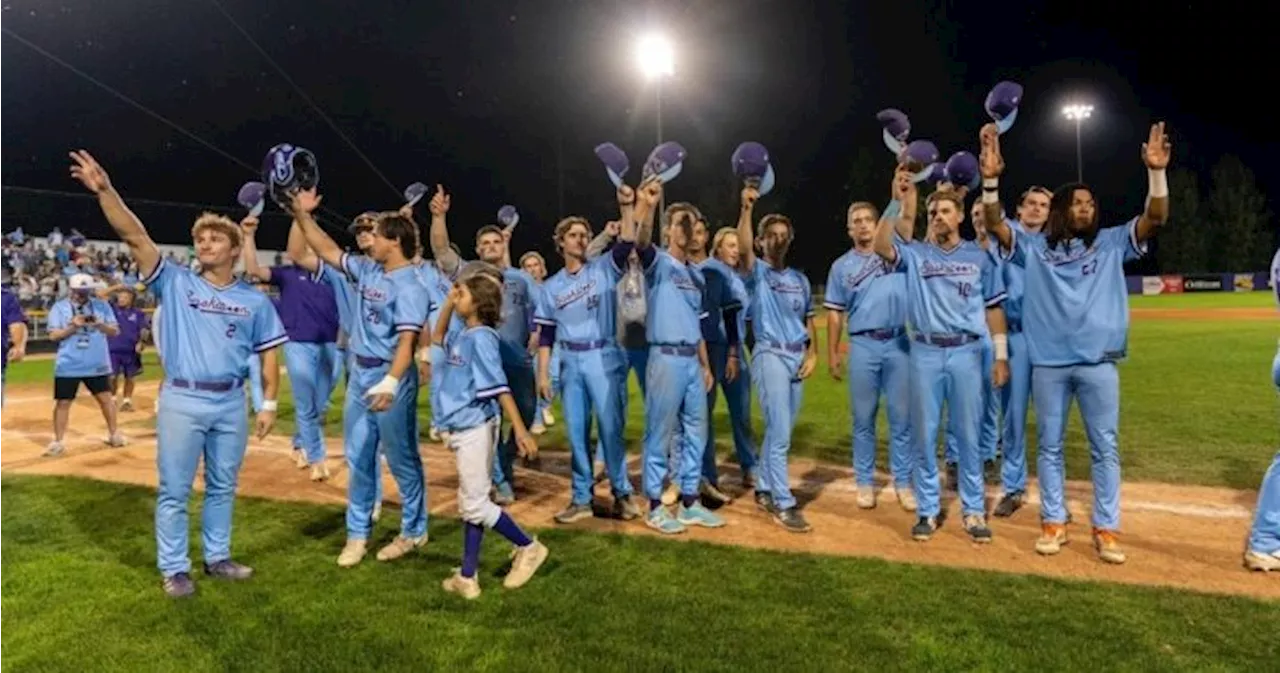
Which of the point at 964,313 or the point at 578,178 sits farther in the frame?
the point at 578,178

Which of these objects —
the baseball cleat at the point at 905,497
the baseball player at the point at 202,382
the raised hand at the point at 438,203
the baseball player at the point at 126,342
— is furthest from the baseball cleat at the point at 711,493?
the baseball player at the point at 126,342

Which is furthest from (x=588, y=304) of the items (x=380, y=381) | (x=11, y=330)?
(x=11, y=330)

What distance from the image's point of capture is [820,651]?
3514 millimetres

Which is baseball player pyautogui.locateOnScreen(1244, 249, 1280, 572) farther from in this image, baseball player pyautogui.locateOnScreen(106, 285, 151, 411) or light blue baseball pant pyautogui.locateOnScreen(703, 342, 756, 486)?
baseball player pyautogui.locateOnScreen(106, 285, 151, 411)

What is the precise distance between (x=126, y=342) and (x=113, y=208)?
8.45 metres

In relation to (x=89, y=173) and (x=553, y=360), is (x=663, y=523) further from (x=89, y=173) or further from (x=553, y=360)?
(x=553, y=360)

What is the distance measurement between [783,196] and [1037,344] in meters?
51.9

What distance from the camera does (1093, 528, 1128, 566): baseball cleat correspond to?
15.1 feet

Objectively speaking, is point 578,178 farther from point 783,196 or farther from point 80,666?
point 80,666

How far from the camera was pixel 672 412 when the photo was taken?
5469 mm

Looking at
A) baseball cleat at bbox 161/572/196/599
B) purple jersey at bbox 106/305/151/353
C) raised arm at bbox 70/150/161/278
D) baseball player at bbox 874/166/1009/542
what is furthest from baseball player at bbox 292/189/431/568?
purple jersey at bbox 106/305/151/353

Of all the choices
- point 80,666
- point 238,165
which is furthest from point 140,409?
point 238,165

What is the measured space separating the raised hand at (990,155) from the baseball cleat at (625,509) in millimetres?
3156

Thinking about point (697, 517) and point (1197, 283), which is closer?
point (697, 517)
